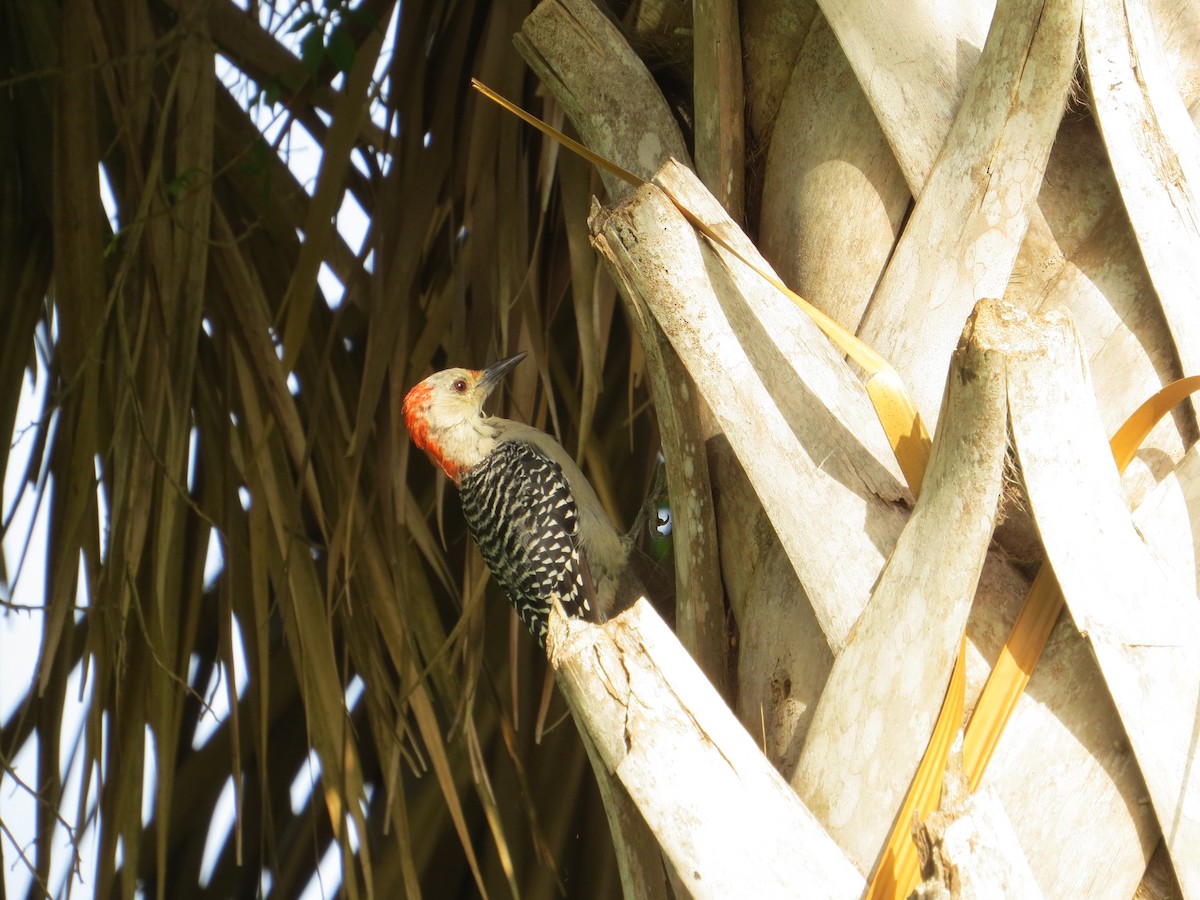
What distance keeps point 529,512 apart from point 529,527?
5 centimetres

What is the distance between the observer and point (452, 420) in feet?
13.0

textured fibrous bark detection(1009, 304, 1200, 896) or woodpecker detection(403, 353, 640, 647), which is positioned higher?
woodpecker detection(403, 353, 640, 647)

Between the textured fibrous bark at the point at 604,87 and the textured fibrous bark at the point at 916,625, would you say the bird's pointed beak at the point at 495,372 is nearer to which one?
the textured fibrous bark at the point at 604,87

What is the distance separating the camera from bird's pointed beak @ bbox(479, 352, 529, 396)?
2695 millimetres

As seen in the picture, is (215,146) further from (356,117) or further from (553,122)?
(553,122)

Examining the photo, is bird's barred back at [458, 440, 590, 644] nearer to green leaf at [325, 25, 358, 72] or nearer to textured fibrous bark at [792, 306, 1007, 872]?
green leaf at [325, 25, 358, 72]

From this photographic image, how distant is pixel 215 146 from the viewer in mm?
2822

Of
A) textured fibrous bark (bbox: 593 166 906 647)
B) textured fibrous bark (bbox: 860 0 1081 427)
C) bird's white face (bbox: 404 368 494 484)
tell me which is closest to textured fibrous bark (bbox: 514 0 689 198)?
textured fibrous bark (bbox: 593 166 906 647)

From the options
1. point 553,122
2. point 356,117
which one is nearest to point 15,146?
point 356,117

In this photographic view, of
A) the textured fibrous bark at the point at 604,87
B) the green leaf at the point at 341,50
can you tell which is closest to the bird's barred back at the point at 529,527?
the green leaf at the point at 341,50

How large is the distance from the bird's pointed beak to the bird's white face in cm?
9

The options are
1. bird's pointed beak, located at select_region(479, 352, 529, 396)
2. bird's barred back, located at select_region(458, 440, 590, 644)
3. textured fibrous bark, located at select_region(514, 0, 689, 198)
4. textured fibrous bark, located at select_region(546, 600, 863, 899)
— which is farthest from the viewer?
bird's barred back, located at select_region(458, 440, 590, 644)

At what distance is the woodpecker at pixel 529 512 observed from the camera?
3477mm

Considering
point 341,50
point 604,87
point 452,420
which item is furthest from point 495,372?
point 604,87
